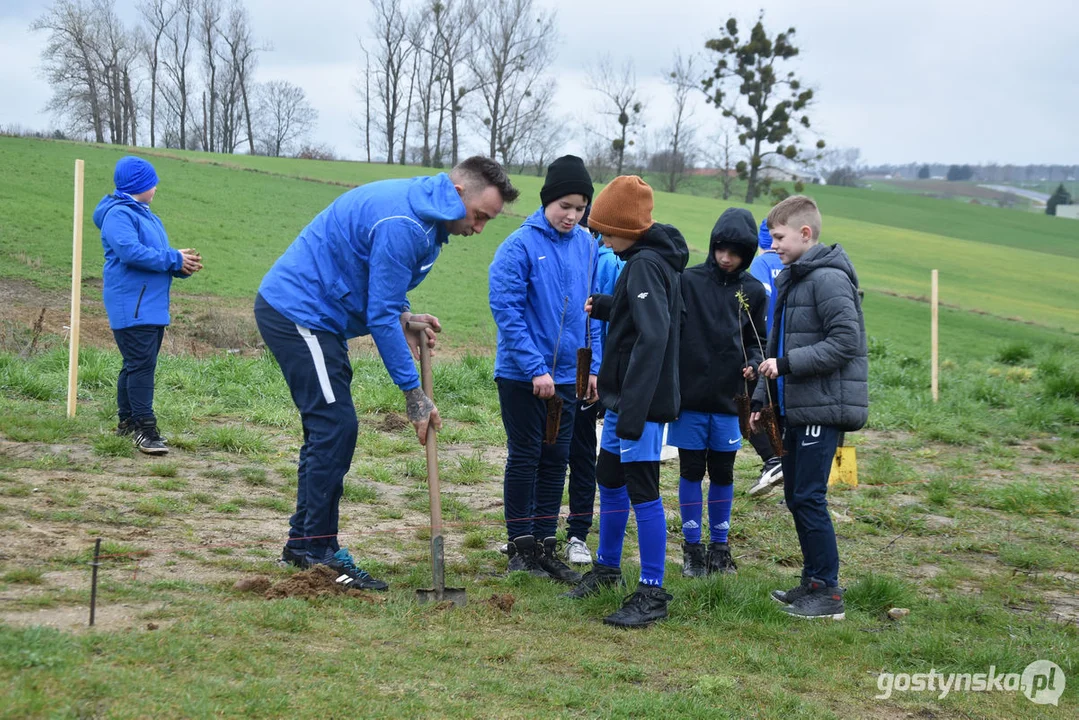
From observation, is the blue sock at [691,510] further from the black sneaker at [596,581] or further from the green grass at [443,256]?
the green grass at [443,256]

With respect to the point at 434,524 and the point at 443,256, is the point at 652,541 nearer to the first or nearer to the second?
the point at 434,524

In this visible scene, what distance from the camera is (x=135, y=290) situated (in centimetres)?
734

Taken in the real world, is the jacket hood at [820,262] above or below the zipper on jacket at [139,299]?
above

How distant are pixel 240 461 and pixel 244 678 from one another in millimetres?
4174

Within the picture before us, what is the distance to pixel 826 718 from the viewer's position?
3654 mm

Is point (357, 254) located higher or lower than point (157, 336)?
higher

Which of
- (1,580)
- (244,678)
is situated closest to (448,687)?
(244,678)

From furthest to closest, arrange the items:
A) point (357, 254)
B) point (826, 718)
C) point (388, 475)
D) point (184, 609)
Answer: point (388, 475) < point (357, 254) < point (184, 609) < point (826, 718)

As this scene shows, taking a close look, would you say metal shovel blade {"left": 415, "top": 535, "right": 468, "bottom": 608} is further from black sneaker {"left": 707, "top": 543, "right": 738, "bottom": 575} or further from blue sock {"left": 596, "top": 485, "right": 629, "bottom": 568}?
black sneaker {"left": 707, "top": 543, "right": 738, "bottom": 575}

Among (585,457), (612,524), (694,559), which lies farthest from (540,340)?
(694,559)

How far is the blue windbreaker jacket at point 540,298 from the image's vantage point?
18.0ft

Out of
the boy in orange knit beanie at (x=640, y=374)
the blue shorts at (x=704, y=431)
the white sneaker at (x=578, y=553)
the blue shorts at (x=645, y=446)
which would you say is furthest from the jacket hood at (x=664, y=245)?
the white sneaker at (x=578, y=553)

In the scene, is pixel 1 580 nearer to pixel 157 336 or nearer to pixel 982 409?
pixel 157 336

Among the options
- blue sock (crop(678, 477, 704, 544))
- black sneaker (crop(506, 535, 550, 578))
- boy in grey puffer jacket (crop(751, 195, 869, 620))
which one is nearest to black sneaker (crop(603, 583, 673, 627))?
boy in grey puffer jacket (crop(751, 195, 869, 620))
